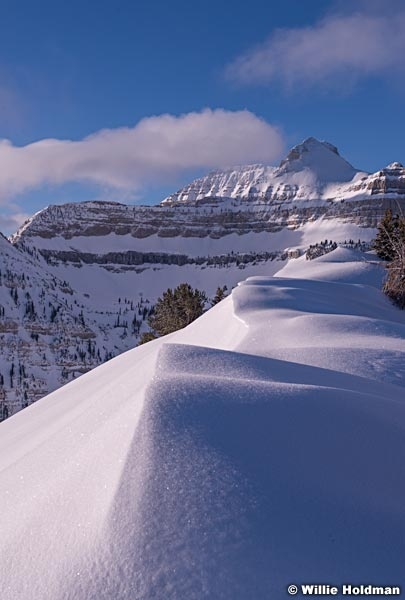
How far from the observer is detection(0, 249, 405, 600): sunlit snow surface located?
2674 mm

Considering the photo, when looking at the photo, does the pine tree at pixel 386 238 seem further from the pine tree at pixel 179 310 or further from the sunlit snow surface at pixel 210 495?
the sunlit snow surface at pixel 210 495

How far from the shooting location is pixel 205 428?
3.68 metres

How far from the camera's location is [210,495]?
303 centimetres

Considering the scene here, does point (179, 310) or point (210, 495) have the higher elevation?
point (210, 495)

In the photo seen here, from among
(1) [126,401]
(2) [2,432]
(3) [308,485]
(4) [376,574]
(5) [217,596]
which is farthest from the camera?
(2) [2,432]

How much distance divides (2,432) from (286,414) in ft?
22.8

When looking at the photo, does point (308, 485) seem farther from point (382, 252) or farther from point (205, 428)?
point (382, 252)

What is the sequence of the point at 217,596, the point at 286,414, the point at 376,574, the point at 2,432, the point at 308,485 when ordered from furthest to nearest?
the point at 2,432
the point at 286,414
the point at 308,485
the point at 376,574
the point at 217,596

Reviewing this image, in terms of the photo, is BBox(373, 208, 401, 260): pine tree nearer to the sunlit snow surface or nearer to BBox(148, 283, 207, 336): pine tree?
BBox(148, 283, 207, 336): pine tree

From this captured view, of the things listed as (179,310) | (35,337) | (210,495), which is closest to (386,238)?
(179,310)

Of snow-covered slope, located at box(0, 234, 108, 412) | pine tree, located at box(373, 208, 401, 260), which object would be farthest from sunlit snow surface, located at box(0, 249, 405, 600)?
snow-covered slope, located at box(0, 234, 108, 412)

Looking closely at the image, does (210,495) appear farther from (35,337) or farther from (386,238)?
(35,337)

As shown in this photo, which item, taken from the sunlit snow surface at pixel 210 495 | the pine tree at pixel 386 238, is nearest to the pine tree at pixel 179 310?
the pine tree at pixel 386 238

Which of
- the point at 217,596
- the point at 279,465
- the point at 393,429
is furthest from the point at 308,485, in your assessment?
the point at 393,429
